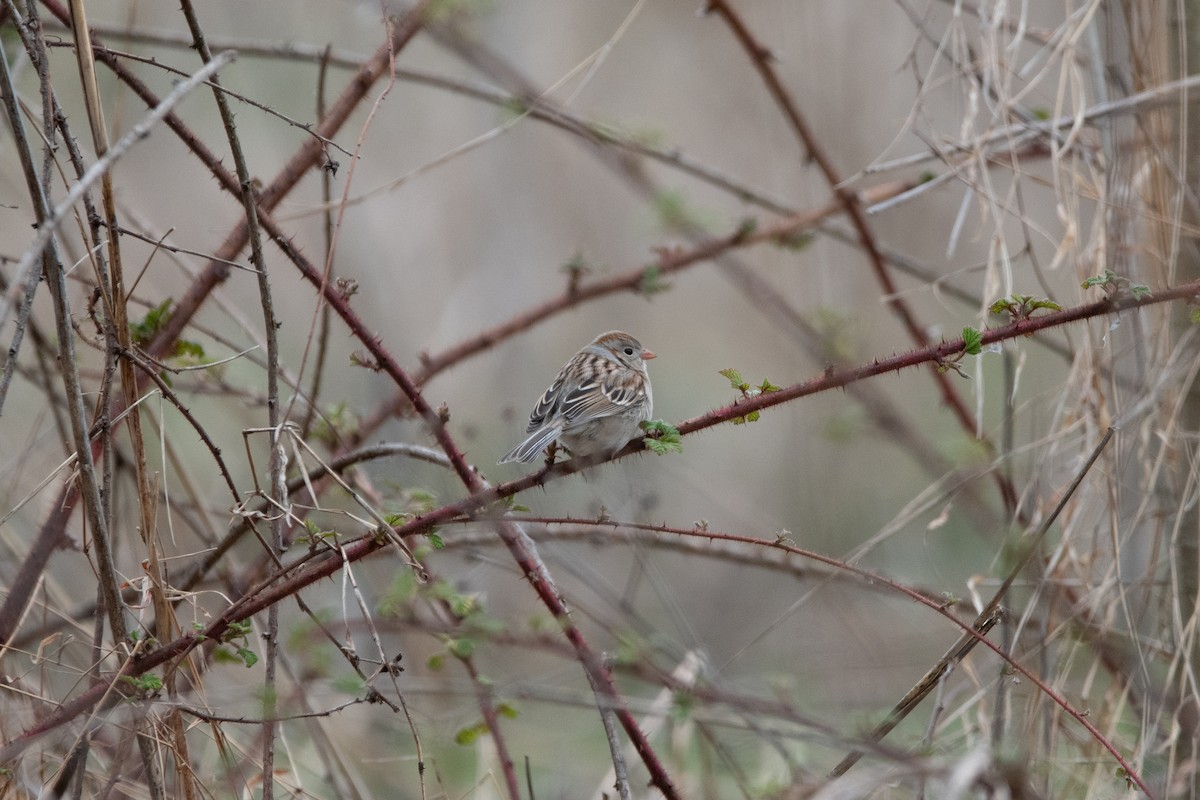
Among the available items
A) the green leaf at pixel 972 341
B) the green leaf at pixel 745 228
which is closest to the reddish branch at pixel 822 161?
the green leaf at pixel 745 228

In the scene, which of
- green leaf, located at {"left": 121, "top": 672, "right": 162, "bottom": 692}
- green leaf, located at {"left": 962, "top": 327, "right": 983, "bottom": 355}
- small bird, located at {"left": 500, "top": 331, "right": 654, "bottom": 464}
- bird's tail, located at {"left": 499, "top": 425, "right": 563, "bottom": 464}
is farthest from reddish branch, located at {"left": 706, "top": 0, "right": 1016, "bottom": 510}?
green leaf, located at {"left": 121, "top": 672, "right": 162, "bottom": 692}

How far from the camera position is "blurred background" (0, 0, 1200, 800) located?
2361mm

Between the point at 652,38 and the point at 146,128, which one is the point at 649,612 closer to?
the point at 652,38

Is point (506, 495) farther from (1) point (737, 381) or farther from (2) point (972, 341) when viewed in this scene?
(2) point (972, 341)

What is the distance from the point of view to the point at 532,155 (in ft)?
31.8

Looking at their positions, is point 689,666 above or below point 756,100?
below

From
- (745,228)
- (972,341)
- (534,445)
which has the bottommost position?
(972,341)

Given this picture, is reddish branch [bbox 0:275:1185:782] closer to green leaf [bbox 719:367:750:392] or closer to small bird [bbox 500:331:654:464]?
green leaf [bbox 719:367:750:392]

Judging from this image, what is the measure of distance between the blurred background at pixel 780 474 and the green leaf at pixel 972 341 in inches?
4.0

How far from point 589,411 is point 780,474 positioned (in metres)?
5.49

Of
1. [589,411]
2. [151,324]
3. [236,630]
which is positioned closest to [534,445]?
[589,411]

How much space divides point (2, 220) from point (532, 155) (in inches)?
169

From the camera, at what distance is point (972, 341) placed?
76.4 inches

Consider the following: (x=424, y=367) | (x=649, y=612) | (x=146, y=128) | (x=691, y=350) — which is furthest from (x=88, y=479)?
(x=691, y=350)
